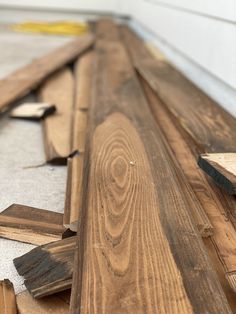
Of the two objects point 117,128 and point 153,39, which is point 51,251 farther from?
point 153,39

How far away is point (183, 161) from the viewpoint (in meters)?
1.41

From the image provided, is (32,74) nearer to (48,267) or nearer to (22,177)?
(22,177)

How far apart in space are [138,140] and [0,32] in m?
4.17

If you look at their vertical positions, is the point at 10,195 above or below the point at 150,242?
below

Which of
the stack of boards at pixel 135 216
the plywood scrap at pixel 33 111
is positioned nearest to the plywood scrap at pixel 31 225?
the stack of boards at pixel 135 216

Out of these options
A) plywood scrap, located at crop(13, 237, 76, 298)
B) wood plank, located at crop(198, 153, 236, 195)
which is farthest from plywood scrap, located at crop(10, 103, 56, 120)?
plywood scrap, located at crop(13, 237, 76, 298)

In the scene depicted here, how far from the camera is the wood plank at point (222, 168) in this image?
3.60ft

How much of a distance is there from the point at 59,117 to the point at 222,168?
1.02m

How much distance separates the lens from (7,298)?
84cm

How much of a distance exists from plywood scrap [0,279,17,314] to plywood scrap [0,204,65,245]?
0.64 ft

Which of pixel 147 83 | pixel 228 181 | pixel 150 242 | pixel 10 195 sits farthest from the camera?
pixel 147 83

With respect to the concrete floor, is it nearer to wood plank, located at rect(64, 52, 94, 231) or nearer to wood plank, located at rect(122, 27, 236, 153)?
wood plank, located at rect(64, 52, 94, 231)

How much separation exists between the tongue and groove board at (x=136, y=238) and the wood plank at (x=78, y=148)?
0.22 ft

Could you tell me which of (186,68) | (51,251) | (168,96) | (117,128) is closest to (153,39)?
(186,68)
